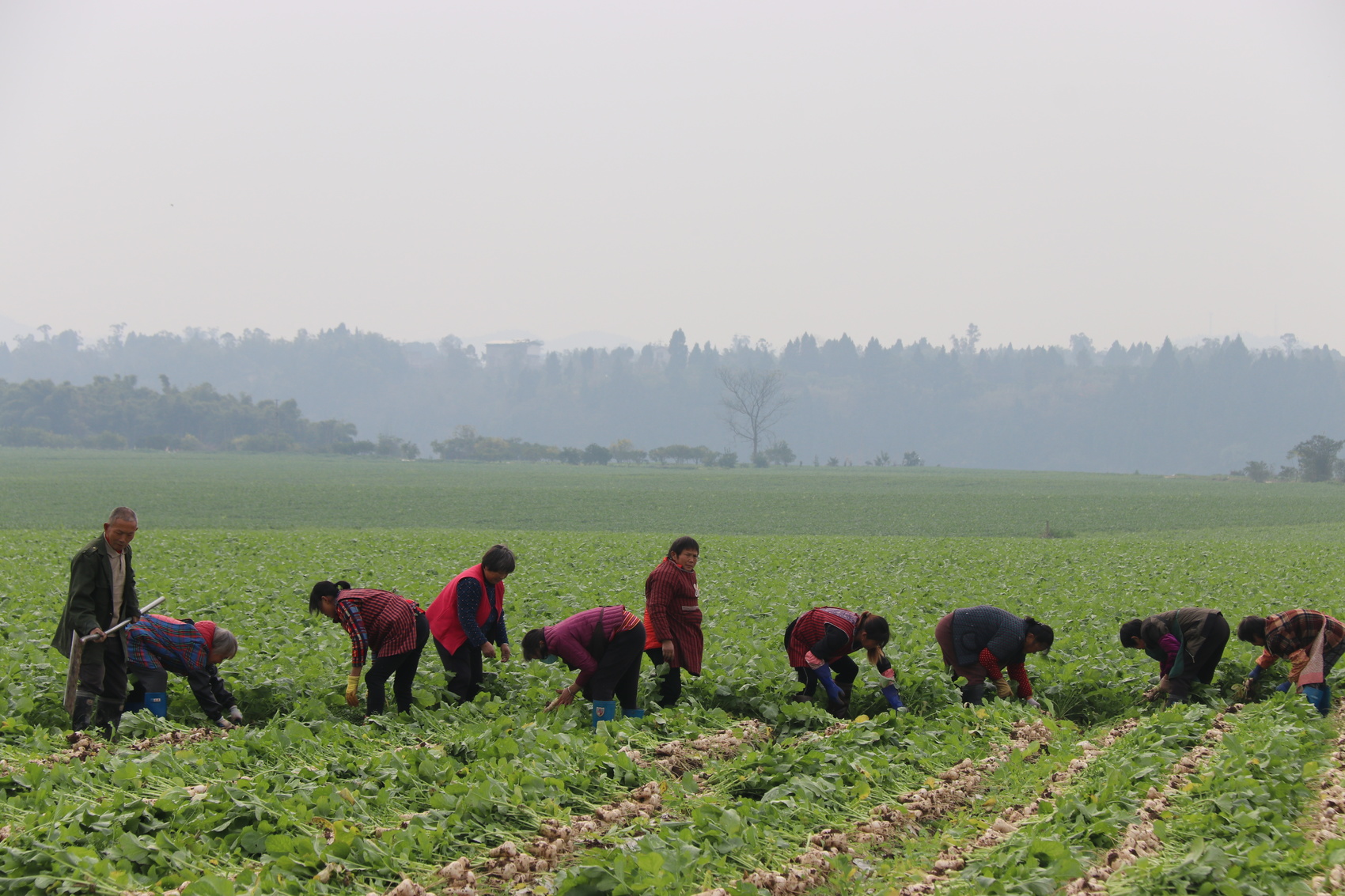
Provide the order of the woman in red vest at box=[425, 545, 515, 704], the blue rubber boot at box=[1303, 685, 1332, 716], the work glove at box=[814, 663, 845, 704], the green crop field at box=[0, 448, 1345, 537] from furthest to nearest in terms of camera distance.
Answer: the green crop field at box=[0, 448, 1345, 537] → the blue rubber boot at box=[1303, 685, 1332, 716] → the work glove at box=[814, 663, 845, 704] → the woman in red vest at box=[425, 545, 515, 704]

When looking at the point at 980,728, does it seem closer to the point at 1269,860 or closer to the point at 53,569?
the point at 1269,860

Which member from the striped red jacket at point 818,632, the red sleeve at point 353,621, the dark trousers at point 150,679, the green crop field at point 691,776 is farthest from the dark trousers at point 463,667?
the striped red jacket at point 818,632

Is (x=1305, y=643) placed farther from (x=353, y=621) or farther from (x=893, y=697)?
(x=353, y=621)

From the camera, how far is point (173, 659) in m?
7.58

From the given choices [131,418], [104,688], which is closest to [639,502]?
[104,688]

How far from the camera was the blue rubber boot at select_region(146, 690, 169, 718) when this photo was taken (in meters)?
7.50

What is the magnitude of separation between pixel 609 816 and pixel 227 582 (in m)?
11.7

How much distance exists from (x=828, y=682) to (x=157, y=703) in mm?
5626

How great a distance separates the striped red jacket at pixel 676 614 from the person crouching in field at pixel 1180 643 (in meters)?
4.01

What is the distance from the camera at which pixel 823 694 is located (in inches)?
343

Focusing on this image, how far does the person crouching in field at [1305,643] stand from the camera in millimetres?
A: 8023

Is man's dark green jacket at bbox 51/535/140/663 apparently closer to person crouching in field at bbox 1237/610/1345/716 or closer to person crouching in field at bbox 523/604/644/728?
person crouching in field at bbox 523/604/644/728

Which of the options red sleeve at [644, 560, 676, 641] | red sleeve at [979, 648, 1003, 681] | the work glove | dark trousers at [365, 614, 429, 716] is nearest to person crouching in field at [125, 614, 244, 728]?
dark trousers at [365, 614, 429, 716]

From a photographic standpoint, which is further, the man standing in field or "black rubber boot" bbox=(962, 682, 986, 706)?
"black rubber boot" bbox=(962, 682, 986, 706)
